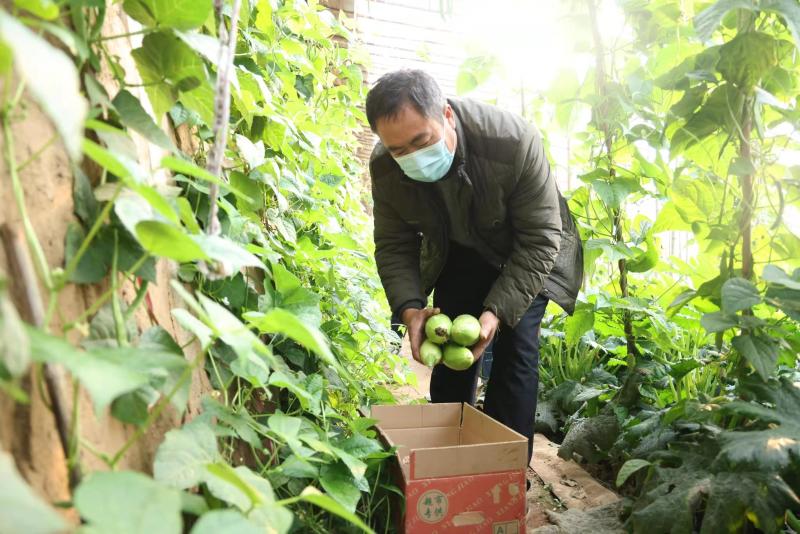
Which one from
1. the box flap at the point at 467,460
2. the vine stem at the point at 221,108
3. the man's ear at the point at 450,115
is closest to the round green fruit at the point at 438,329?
the box flap at the point at 467,460

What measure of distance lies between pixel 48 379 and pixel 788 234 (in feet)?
5.95

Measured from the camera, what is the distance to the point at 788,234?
1633 mm

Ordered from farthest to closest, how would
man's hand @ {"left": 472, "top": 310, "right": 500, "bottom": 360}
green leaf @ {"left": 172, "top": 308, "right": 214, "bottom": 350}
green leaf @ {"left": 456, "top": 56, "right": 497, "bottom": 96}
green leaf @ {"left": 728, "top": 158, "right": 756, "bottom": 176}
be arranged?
1. green leaf @ {"left": 456, "top": 56, "right": 497, "bottom": 96}
2. man's hand @ {"left": 472, "top": 310, "right": 500, "bottom": 360}
3. green leaf @ {"left": 728, "top": 158, "right": 756, "bottom": 176}
4. green leaf @ {"left": 172, "top": 308, "right": 214, "bottom": 350}

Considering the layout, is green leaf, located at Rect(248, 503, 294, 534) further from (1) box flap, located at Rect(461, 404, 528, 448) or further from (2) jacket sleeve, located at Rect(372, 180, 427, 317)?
(2) jacket sleeve, located at Rect(372, 180, 427, 317)

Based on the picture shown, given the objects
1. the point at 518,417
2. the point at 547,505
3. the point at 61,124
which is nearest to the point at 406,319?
the point at 518,417

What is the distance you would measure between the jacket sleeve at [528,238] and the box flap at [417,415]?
384 mm

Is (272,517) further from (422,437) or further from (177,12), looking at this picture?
(422,437)

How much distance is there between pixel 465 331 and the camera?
193 cm

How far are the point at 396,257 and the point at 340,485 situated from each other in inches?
46.3

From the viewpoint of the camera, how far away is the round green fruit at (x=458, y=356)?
1.95 metres

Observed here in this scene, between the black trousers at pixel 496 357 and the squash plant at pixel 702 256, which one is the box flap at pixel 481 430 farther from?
the squash plant at pixel 702 256

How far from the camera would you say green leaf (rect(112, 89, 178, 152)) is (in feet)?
3.02

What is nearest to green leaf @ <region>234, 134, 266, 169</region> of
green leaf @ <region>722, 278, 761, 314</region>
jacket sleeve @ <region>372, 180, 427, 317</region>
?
jacket sleeve @ <region>372, 180, 427, 317</region>

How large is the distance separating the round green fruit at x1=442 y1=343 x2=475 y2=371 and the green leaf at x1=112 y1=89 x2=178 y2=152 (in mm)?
1267
